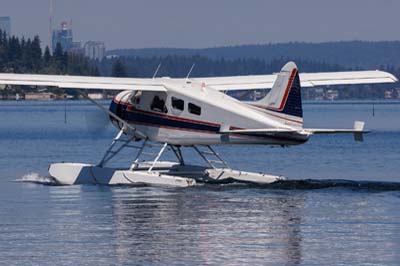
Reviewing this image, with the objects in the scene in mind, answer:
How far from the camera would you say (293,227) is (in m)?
16.9

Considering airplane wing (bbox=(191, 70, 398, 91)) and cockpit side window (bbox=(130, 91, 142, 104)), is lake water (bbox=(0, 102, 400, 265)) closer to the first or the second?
cockpit side window (bbox=(130, 91, 142, 104))

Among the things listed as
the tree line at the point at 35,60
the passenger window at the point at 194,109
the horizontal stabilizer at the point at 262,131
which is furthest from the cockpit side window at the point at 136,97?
the tree line at the point at 35,60

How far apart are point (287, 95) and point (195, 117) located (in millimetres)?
1819

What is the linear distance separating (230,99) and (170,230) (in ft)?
20.2

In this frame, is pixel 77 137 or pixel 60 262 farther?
pixel 77 137

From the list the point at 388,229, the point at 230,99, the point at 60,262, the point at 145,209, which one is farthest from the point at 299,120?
the point at 60,262

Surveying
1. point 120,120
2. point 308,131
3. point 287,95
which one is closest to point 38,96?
point 120,120

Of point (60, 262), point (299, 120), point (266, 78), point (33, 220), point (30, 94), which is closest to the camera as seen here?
point (60, 262)

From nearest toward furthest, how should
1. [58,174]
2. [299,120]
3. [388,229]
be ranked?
[388,229] → [299,120] → [58,174]

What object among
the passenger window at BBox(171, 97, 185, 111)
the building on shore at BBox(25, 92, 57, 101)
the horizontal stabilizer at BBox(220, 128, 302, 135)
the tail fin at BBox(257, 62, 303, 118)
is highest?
the tail fin at BBox(257, 62, 303, 118)

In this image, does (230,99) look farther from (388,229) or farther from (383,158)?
(383,158)

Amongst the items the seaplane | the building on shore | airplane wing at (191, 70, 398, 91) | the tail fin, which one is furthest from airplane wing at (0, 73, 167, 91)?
the building on shore

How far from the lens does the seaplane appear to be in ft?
70.6

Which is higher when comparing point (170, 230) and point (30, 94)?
point (170, 230)
